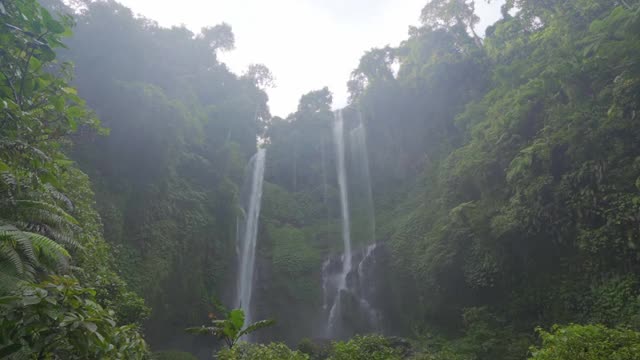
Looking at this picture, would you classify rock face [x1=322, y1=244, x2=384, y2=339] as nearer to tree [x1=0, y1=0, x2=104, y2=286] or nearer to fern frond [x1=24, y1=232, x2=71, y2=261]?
tree [x1=0, y1=0, x2=104, y2=286]

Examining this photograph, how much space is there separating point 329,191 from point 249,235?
6.55 m

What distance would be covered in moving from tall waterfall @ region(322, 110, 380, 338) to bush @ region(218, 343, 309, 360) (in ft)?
27.9

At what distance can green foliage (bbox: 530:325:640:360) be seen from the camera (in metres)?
5.26

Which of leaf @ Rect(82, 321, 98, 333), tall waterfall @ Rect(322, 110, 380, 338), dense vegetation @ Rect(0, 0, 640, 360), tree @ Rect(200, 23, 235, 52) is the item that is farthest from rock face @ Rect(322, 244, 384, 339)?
tree @ Rect(200, 23, 235, 52)

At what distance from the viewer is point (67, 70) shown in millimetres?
7199

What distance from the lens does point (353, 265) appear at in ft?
62.4

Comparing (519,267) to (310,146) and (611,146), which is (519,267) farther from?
(310,146)

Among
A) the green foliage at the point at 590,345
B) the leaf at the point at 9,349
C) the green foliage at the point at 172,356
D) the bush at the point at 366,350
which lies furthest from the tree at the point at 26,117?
the green foliage at the point at 172,356

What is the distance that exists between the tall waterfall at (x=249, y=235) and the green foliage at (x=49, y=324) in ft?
49.3

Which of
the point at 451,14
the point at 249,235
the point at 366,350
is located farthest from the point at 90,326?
the point at 451,14

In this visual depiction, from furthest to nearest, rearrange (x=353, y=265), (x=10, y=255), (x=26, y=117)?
1. (x=353, y=265)
2. (x=26, y=117)
3. (x=10, y=255)

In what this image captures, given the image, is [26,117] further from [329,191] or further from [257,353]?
[329,191]

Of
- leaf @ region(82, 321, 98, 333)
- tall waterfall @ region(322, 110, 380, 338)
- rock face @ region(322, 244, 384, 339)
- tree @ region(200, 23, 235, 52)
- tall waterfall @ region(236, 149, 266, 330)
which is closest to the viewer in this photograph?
leaf @ region(82, 321, 98, 333)

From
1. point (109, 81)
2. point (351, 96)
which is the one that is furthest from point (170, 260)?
point (351, 96)
